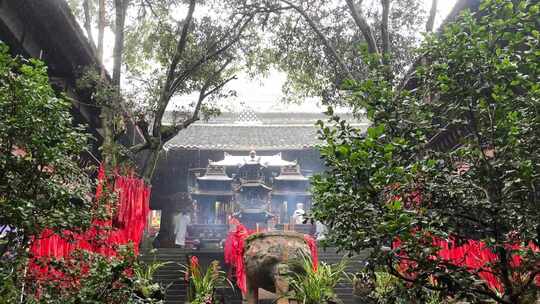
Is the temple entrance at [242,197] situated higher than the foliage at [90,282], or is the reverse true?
the temple entrance at [242,197]

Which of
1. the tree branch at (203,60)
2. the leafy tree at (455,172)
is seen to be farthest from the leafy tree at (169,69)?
the leafy tree at (455,172)

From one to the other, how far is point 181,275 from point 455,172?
974 centimetres

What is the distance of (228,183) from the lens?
2064 centimetres

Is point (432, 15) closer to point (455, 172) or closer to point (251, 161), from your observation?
point (455, 172)

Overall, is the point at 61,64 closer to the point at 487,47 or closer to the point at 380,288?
the point at 380,288

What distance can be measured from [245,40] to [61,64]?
480cm

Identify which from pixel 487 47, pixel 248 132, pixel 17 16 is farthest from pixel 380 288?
pixel 248 132

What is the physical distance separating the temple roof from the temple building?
2.0 inches

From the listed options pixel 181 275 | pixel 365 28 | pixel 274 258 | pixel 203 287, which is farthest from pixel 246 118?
pixel 274 258

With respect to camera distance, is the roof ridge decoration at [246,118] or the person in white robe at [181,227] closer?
the person in white robe at [181,227]

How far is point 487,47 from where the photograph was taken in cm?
263

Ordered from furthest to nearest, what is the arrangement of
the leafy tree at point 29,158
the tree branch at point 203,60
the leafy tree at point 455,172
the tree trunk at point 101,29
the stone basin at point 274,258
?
the tree branch at point 203,60 → the tree trunk at point 101,29 → the stone basin at point 274,258 → the leafy tree at point 29,158 → the leafy tree at point 455,172

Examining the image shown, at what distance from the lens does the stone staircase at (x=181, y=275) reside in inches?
380

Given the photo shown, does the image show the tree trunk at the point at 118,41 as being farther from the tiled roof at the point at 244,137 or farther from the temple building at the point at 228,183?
the tiled roof at the point at 244,137
